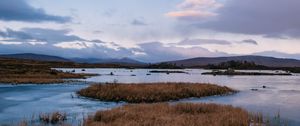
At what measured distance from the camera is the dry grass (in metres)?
21.8

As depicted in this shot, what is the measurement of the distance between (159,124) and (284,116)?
43.2 ft

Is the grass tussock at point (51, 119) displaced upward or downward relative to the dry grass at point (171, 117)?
downward

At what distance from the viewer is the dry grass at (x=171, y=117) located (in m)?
21.8

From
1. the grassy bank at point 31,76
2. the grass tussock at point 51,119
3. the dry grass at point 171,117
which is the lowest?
the grass tussock at point 51,119

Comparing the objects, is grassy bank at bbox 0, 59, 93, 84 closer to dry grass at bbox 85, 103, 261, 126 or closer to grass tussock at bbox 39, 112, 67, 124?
grass tussock at bbox 39, 112, 67, 124

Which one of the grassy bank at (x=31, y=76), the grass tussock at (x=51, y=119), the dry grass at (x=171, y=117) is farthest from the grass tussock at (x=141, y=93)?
the grassy bank at (x=31, y=76)

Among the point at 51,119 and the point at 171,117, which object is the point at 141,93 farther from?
the point at 171,117

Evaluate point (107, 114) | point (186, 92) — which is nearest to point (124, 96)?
point (186, 92)

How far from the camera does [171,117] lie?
2406 centimetres

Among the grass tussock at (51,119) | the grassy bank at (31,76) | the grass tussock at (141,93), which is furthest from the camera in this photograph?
the grassy bank at (31,76)

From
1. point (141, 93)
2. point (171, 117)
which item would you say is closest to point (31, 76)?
point (141, 93)

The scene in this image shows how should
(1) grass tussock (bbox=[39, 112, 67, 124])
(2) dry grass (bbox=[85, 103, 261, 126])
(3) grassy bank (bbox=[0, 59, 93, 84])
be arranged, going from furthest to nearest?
(3) grassy bank (bbox=[0, 59, 93, 84]) < (1) grass tussock (bbox=[39, 112, 67, 124]) < (2) dry grass (bbox=[85, 103, 261, 126])

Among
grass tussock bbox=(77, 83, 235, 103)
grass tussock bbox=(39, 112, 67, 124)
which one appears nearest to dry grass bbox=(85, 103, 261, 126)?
grass tussock bbox=(39, 112, 67, 124)

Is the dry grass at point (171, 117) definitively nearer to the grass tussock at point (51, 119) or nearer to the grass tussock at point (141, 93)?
the grass tussock at point (51, 119)
